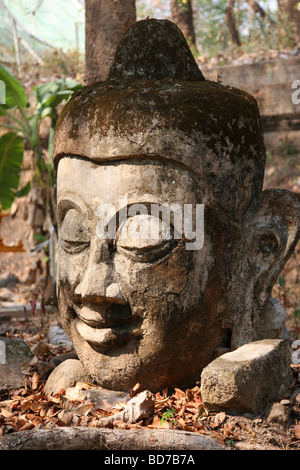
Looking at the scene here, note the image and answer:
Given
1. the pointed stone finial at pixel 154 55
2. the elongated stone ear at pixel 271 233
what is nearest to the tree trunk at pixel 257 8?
the pointed stone finial at pixel 154 55

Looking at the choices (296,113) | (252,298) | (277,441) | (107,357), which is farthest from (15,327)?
(296,113)

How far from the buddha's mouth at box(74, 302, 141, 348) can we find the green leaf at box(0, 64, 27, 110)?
4.70 meters

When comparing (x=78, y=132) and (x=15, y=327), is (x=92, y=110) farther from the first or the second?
(x=15, y=327)

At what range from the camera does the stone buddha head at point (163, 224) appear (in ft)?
11.5

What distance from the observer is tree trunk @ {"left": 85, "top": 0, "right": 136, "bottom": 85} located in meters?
6.34

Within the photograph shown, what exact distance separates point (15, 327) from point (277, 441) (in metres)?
4.32

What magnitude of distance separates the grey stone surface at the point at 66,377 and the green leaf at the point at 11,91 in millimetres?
4643

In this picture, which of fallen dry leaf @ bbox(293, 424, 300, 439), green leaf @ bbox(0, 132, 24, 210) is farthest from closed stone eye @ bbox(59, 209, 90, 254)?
green leaf @ bbox(0, 132, 24, 210)

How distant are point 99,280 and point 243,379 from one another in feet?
3.35

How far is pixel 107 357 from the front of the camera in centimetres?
368

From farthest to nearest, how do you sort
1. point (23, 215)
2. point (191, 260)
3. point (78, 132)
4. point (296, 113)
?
1. point (23, 215)
2. point (296, 113)
3. point (78, 132)
4. point (191, 260)

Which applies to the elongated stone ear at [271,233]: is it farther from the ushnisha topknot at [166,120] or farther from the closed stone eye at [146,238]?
the closed stone eye at [146,238]

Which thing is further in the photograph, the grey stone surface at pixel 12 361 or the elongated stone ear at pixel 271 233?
the grey stone surface at pixel 12 361

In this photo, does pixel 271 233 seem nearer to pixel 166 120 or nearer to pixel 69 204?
pixel 166 120
